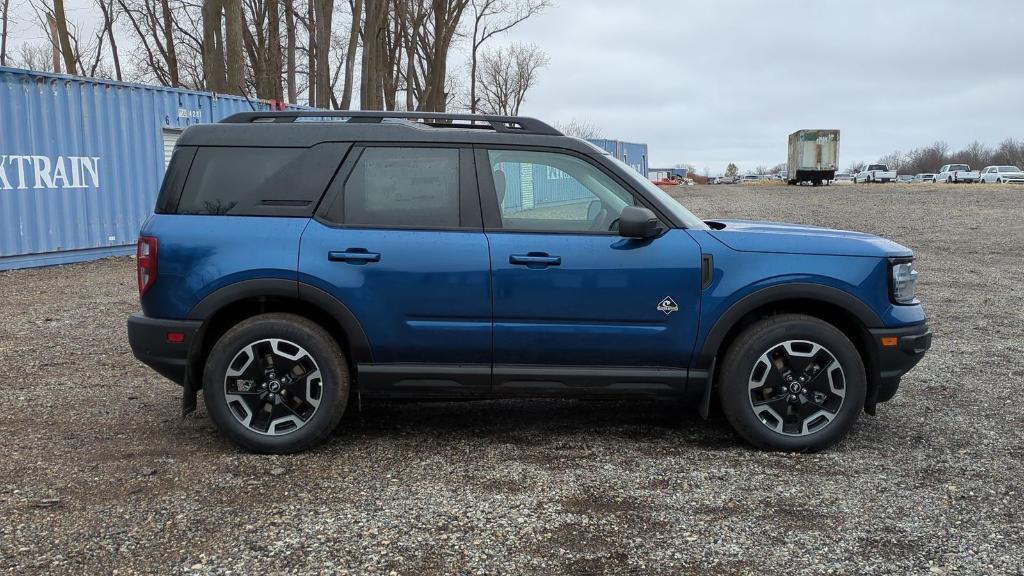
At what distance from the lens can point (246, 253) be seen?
13.9ft

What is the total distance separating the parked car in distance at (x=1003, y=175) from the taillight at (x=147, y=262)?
51.9 metres

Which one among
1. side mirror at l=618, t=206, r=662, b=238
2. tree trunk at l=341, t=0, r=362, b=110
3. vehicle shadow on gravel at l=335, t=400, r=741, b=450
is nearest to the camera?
side mirror at l=618, t=206, r=662, b=238

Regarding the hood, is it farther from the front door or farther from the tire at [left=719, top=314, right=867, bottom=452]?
the tire at [left=719, top=314, right=867, bottom=452]

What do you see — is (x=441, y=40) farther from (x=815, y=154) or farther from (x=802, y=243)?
(x=802, y=243)

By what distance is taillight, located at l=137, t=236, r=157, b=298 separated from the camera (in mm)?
4254

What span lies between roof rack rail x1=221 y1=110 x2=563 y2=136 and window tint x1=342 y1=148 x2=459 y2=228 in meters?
0.21

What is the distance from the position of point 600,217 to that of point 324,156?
1559 mm

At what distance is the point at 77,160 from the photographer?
1287 centimetres

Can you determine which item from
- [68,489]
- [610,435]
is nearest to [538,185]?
[610,435]

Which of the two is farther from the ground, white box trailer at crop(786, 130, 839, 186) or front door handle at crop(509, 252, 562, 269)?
white box trailer at crop(786, 130, 839, 186)

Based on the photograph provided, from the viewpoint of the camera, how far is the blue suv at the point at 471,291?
4.23 m

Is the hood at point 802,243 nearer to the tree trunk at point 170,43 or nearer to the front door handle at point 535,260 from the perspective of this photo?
the front door handle at point 535,260

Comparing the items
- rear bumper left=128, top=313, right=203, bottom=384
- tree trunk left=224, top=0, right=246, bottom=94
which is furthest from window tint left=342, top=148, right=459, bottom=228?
tree trunk left=224, top=0, right=246, bottom=94

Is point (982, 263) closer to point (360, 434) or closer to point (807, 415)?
point (807, 415)
